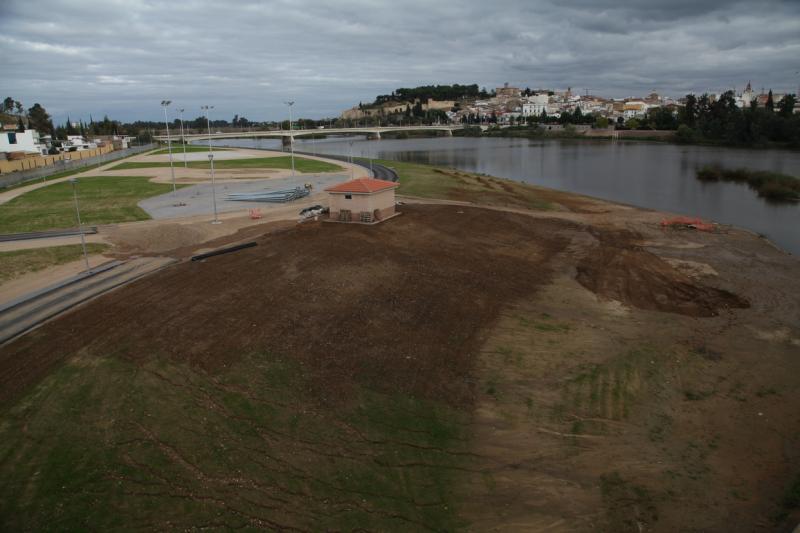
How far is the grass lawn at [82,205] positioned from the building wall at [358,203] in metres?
12.3

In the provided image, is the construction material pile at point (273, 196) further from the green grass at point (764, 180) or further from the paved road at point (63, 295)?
the green grass at point (764, 180)

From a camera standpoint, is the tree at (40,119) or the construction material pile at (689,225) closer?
the construction material pile at (689,225)

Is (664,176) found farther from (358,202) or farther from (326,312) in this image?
(326,312)

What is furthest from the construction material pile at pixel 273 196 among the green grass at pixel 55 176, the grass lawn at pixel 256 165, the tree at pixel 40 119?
the tree at pixel 40 119

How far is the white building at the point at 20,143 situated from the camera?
259 feet

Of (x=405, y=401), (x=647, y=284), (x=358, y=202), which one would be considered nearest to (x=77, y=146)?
(x=358, y=202)

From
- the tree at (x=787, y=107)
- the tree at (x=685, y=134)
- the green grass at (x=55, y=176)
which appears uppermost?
the tree at (x=787, y=107)

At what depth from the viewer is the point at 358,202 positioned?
29203mm

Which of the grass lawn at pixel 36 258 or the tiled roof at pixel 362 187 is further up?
the tiled roof at pixel 362 187

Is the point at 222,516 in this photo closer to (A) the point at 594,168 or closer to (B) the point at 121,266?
(B) the point at 121,266

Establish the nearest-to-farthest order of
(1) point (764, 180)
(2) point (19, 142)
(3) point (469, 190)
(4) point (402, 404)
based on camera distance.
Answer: (4) point (402, 404)
(3) point (469, 190)
(1) point (764, 180)
(2) point (19, 142)

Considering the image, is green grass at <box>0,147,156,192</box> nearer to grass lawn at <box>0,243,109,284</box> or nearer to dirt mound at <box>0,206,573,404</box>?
grass lawn at <box>0,243,109,284</box>

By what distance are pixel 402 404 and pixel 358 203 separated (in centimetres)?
1821

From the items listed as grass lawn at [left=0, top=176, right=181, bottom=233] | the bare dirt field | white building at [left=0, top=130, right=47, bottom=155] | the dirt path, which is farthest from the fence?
the bare dirt field
